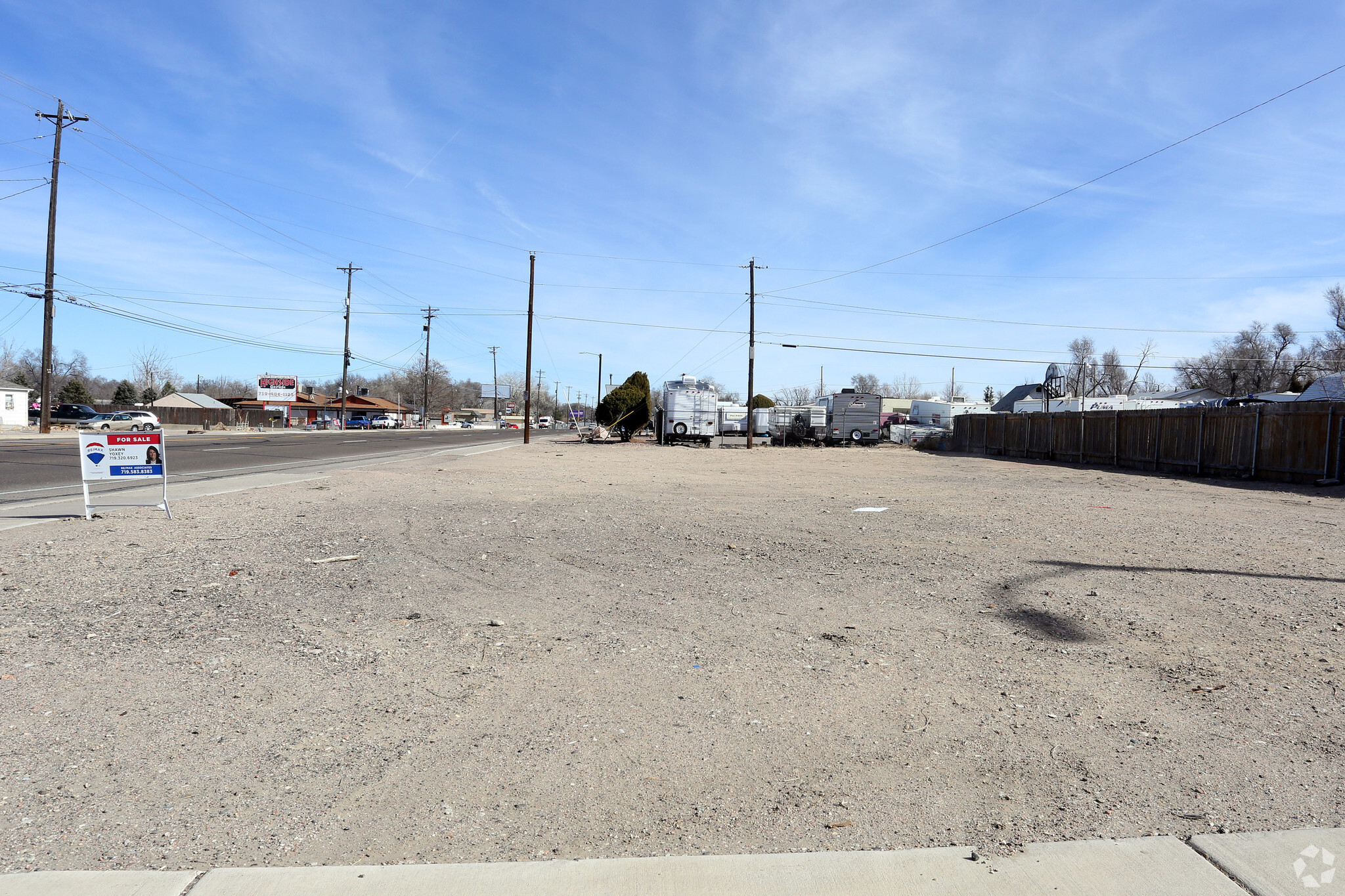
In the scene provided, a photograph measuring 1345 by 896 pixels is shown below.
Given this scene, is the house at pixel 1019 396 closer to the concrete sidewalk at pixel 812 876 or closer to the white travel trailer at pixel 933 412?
the white travel trailer at pixel 933 412

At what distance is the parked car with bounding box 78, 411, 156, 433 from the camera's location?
48831 mm

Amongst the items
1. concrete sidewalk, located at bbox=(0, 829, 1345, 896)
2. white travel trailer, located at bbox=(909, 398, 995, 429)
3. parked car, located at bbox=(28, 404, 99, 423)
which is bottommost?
concrete sidewalk, located at bbox=(0, 829, 1345, 896)

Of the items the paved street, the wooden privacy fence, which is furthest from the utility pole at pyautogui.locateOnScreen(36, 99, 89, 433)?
the wooden privacy fence

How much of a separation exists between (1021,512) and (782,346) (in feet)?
124

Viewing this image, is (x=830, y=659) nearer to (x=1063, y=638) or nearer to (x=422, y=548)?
(x=1063, y=638)

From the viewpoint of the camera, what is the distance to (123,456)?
Answer: 35.5 feet

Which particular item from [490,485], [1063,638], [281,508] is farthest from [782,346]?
[1063,638]

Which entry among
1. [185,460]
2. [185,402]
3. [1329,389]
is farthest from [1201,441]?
[185,402]

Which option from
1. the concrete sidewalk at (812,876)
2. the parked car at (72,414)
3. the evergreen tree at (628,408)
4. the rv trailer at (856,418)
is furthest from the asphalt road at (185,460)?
the parked car at (72,414)

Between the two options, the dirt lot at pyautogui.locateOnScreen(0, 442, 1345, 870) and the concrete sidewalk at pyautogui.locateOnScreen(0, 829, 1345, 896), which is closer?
the concrete sidewalk at pyautogui.locateOnScreen(0, 829, 1345, 896)

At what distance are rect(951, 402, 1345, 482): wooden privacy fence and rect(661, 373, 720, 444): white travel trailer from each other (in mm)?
17189

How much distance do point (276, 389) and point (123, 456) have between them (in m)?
103

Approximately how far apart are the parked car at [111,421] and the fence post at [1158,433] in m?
52.4

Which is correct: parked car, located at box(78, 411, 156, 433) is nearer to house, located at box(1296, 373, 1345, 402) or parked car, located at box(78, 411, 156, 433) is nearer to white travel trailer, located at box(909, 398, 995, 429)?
white travel trailer, located at box(909, 398, 995, 429)
